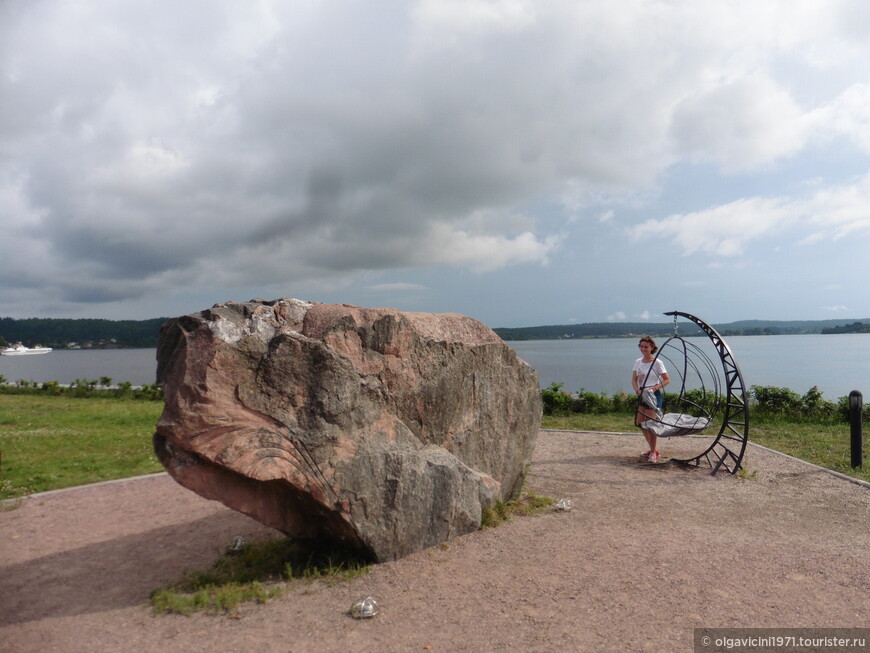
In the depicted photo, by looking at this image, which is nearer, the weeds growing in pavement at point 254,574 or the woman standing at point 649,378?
the weeds growing in pavement at point 254,574

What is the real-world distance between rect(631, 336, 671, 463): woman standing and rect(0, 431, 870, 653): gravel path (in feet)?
5.51

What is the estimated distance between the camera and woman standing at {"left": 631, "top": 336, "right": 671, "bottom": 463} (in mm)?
9312

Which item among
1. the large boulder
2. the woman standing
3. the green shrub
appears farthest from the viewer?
the green shrub

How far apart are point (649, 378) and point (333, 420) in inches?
247

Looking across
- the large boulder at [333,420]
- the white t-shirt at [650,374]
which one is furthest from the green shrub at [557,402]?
the large boulder at [333,420]

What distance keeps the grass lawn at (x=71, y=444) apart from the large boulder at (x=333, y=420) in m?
5.44

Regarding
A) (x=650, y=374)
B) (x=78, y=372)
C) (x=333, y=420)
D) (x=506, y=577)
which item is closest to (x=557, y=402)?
(x=650, y=374)

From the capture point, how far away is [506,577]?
5020mm

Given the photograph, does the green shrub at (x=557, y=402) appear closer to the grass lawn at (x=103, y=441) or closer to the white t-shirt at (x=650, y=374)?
the grass lawn at (x=103, y=441)

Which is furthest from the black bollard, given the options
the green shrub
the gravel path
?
the green shrub

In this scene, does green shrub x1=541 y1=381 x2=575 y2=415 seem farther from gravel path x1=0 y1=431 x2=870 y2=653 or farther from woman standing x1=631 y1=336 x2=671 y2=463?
gravel path x1=0 y1=431 x2=870 y2=653

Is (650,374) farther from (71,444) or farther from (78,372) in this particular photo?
(78,372)

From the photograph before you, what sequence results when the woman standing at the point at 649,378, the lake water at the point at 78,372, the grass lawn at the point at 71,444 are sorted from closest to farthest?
the grass lawn at the point at 71,444 → the woman standing at the point at 649,378 → the lake water at the point at 78,372

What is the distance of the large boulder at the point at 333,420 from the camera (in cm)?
441
